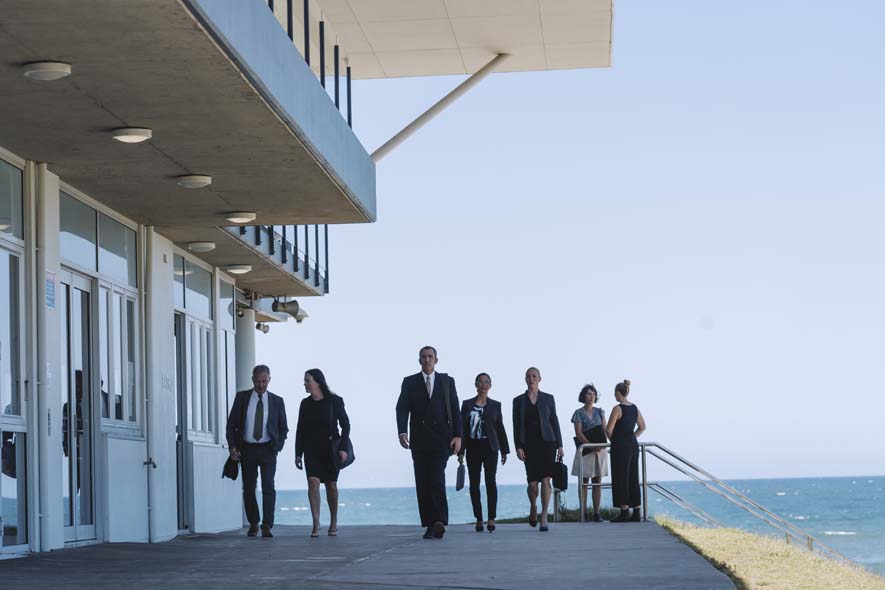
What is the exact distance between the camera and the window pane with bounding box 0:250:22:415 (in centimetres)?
1226

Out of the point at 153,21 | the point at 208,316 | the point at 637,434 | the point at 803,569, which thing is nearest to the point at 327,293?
the point at 208,316

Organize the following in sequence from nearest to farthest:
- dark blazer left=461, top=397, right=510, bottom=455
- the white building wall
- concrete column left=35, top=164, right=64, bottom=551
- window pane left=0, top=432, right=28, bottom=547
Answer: window pane left=0, top=432, right=28, bottom=547 → concrete column left=35, top=164, right=64, bottom=551 → dark blazer left=461, top=397, right=510, bottom=455 → the white building wall

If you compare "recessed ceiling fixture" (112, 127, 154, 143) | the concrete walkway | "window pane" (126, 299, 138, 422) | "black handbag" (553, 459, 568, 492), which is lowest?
the concrete walkway

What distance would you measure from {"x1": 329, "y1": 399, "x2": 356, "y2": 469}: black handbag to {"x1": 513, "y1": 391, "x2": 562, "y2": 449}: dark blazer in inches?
77.8

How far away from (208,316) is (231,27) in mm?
10218

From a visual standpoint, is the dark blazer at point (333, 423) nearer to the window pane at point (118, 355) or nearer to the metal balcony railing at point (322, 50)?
the window pane at point (118, 355)

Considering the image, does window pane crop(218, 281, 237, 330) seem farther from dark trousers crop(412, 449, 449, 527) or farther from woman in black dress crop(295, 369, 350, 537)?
dark trousers crop(412, 449, 449, 527)

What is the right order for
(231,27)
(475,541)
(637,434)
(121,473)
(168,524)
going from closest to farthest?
(231,27) < (475,541) < (121,473) < (168,524) < (637,434)

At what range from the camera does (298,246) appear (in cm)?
2200

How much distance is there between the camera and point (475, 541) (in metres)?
13.8

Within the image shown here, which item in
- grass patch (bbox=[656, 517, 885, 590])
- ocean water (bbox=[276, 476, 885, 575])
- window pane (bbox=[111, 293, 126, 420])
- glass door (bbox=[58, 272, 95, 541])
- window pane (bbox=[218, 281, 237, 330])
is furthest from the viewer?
ocean water (bbox=[276, 476, 885, 575])

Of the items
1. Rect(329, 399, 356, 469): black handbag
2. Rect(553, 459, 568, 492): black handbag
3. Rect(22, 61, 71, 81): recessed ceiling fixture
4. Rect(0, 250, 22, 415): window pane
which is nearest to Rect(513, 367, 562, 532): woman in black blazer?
Rect(553, 459, 568, 492): black handbag

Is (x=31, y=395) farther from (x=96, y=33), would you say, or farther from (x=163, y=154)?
(x=96, y=33)

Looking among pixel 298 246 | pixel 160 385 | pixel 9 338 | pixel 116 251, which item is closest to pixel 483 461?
pixel 160 385
